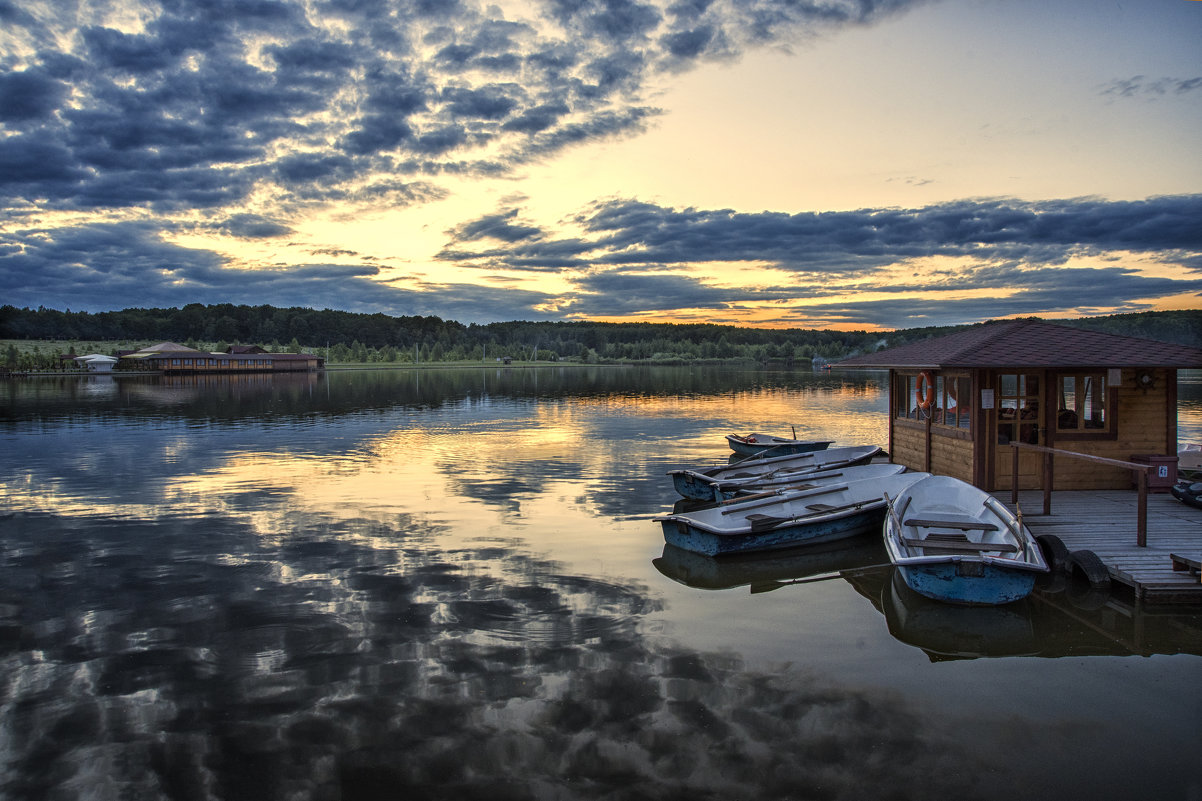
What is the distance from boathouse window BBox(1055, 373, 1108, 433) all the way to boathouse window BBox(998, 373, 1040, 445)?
16.7 inches

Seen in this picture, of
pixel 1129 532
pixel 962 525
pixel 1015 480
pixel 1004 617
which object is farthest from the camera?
pixel 1015 480

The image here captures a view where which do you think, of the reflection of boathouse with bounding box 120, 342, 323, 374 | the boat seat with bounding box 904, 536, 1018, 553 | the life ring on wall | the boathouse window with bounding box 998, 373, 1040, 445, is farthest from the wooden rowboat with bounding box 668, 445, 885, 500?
the reflection of boathouse with bounding box 120, 342, 323, 374

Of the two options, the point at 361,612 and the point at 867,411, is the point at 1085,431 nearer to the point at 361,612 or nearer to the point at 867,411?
the point at 361,612

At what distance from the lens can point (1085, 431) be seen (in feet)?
48.6

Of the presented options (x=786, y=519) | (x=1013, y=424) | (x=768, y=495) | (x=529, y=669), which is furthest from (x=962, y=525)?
(x=529, y=669)

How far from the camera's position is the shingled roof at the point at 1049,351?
13.9 metres

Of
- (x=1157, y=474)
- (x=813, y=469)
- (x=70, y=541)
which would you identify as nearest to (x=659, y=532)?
(x=813, y=469)

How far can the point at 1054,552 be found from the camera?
1105cm

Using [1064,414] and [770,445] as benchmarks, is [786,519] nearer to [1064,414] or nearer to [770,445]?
[1064,414]

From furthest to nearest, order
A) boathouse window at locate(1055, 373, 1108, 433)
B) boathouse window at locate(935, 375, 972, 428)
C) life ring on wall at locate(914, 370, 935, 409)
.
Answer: life ring on wall at locate(914, 370, 935, 409) → boathouse window at locate(935, 375, 972, 428) → boathouse window at locate(1055, 373, 1108, 433)

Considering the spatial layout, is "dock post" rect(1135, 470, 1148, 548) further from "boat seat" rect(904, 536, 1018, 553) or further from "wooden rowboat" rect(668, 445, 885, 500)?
"wooden rowboat" rect(668, 445, 885, 500)

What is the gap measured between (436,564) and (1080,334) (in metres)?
14.4

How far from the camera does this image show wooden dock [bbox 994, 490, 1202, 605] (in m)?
9.91

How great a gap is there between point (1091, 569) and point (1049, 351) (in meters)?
5.84
